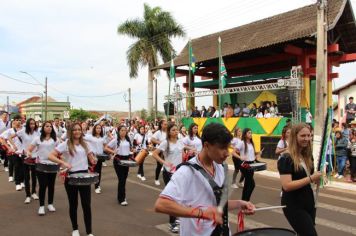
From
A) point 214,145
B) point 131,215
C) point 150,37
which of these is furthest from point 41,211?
point 150,37

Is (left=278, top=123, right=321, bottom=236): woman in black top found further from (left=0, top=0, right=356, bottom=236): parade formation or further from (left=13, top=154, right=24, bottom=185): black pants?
(left=13, top=154, right=24, bottom=185): black pants

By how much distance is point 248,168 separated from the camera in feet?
27.3

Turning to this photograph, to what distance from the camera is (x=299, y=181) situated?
386cm

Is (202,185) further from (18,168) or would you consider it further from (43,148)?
(18,168)

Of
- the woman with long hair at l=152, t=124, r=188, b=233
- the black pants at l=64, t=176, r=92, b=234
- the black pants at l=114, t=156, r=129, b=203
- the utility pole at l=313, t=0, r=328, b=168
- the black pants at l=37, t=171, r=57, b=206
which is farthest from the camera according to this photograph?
the utility pole at l=313, t=0, r=328, b=168

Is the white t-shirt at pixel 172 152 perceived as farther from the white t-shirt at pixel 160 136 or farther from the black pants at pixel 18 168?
the black pants at pixel 18 168

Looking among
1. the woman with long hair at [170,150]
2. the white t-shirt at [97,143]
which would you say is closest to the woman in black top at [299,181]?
the woman with long hair at [170,150]

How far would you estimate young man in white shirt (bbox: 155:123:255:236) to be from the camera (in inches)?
101

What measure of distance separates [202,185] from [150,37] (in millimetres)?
33631

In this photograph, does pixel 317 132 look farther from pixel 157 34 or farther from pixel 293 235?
pixel 157 34

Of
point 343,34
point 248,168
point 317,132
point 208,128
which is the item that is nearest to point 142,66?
point 343,34

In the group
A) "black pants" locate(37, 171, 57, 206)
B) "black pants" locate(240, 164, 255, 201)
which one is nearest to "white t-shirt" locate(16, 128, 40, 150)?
"black pants" locate(37, 171, 57, 206)

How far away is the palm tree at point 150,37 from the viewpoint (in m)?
34.7

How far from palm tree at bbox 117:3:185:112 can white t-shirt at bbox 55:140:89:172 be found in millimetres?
28375
